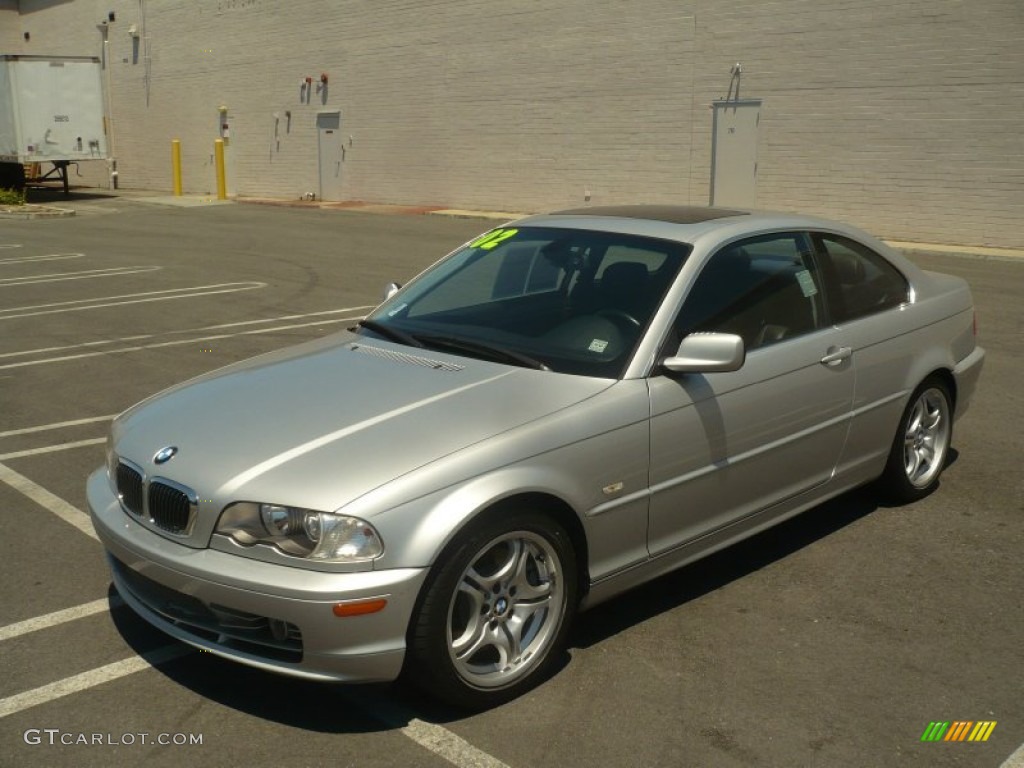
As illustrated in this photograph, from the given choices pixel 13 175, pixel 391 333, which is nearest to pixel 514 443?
pixel 391 333

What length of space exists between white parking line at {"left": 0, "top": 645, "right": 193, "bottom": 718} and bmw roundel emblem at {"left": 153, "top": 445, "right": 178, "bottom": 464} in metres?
0.80

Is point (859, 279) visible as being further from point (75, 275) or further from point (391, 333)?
point (75, 275)

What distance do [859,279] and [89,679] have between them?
384 cm

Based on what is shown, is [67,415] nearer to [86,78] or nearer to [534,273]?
[534,273]

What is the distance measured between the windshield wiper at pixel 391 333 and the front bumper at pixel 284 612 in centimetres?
144

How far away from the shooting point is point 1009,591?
15.7 feet

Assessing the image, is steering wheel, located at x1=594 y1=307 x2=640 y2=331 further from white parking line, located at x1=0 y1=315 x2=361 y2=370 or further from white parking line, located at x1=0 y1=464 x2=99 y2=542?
white parking line, located at x1=0 y1=315 x2=361 y2=370

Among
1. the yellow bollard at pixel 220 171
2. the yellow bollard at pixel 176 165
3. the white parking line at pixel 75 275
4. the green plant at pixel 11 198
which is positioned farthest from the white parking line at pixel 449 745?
the yellow bollard at pixel 176 165

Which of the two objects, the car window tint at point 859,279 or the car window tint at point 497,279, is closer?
the car window tint at point 497,279

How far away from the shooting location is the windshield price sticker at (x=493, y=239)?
5.41m

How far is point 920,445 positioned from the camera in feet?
19.2

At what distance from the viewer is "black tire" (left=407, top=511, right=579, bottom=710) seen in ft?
11.7

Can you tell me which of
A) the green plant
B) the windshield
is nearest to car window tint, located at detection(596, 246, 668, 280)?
the windshield

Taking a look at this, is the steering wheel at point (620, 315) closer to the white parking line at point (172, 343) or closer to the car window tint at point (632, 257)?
Result: the car window tint at point (632, 257)
